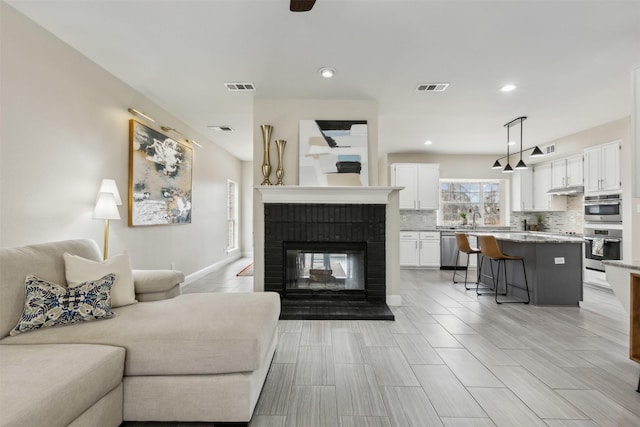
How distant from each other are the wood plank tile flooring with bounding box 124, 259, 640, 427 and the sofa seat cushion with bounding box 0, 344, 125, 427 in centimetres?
47

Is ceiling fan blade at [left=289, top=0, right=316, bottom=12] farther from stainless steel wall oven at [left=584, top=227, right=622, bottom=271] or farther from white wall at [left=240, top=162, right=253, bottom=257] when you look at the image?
white wall at [left=240, top=162, right=253, bottom=257]

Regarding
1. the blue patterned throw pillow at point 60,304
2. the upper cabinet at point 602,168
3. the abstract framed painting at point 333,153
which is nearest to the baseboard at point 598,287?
the upper cabinet at point 602,168

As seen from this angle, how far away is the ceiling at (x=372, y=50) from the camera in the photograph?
2.28 metres

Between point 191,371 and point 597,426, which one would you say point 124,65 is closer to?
point 191,371

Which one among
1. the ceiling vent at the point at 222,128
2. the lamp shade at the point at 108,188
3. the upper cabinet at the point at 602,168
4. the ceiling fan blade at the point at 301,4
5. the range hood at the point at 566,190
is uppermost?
the ceiling vent at the point at 222,128

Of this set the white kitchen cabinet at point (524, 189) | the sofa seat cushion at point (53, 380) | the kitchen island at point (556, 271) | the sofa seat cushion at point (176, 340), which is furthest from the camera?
the white kitchen cabinet at point (524, 189)

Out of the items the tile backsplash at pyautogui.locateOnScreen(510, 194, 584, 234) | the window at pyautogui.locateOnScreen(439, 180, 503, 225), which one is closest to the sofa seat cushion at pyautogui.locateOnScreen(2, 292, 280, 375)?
the tile backsplash at pyautogui.locateOnScreen(510, 194, 584, 234)

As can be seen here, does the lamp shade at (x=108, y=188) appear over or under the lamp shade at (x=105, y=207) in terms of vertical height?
over

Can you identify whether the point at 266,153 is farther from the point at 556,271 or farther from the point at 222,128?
the point at 556,271

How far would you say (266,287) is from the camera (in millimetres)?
3971

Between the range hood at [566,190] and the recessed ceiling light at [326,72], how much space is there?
5021 mm

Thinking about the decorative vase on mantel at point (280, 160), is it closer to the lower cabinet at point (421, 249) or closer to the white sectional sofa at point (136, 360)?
the white sectional sofa at point (136, 360)

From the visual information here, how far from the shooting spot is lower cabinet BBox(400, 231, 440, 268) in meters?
6.87

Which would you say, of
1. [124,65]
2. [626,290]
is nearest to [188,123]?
[124,65]
